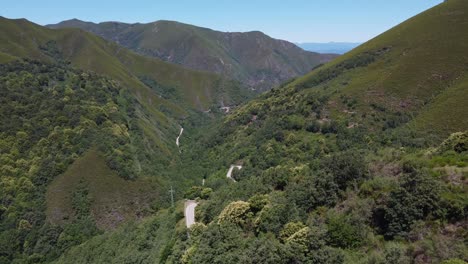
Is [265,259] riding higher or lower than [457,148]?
lower

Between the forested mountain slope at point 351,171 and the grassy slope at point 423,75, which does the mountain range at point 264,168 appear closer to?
the forested mountain slope at point 351,171

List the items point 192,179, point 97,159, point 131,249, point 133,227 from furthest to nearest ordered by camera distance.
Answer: point 192,179
point 97,159
point 133,227
point 131,249

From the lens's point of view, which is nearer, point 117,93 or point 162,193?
point 162,193

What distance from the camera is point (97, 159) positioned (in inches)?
3679

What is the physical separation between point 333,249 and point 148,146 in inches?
3965

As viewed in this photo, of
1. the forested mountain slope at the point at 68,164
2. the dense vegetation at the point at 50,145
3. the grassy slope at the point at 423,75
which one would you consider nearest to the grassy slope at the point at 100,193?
the forested mountain slope at the point at 68,164

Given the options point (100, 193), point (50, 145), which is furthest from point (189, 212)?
point (50, 145)

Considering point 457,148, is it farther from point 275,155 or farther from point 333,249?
point 275,155

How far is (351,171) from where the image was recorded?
35.3 m

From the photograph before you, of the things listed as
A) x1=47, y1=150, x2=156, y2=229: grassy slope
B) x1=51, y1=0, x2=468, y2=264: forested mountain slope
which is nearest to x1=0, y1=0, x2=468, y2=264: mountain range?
x1=51, y1=0, x2=468, y2=264: forested mountain slope

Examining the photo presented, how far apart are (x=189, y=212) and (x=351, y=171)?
31.6 metres

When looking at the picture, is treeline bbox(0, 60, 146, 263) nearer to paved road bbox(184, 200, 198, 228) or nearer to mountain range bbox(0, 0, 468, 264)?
mountain range bbox(0, 0, 468, 264)

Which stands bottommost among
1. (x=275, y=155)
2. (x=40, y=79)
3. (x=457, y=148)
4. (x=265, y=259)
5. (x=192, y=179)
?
(x=192, y=179)

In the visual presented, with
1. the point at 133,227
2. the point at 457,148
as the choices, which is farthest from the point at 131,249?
the point at 457,148
